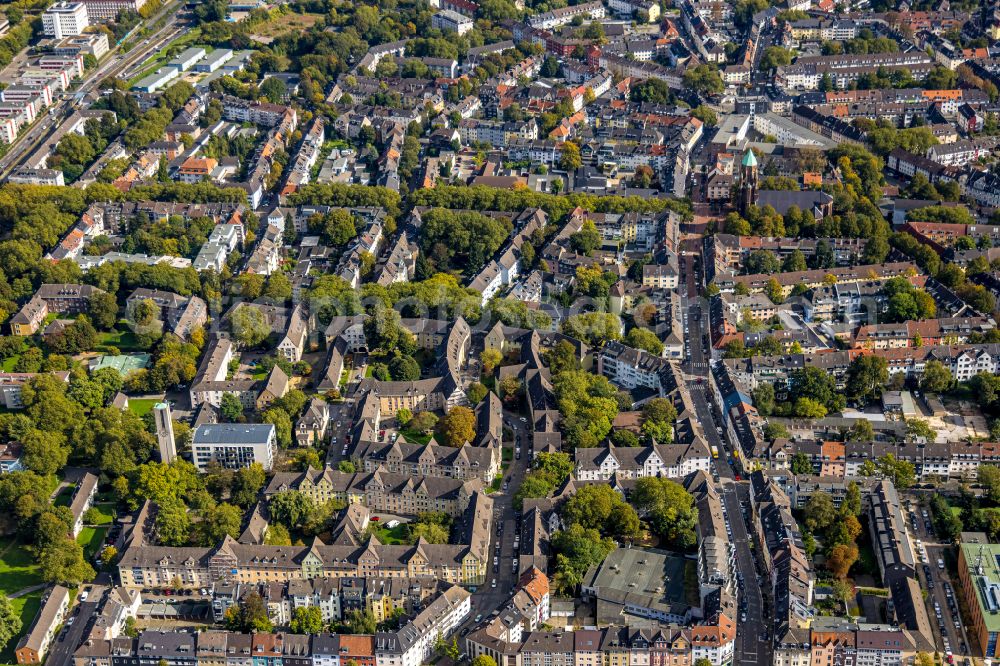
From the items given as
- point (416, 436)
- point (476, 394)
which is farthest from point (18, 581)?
point (476, 394)

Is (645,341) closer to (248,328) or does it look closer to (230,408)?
(230,408)

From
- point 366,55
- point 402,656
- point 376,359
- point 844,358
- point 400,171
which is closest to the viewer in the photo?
point 402,656

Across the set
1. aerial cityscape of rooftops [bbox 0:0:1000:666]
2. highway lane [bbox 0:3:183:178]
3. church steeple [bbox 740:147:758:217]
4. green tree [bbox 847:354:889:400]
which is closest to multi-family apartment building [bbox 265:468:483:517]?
aerial cityscape of rooftops [bbox 0:0:1000:666]

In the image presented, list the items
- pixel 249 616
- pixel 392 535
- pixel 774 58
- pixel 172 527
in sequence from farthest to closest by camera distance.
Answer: pixel 774 58, pixel 392 535, pixel 172 527, pixel 249 616

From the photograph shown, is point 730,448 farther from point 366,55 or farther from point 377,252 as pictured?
point 366,55

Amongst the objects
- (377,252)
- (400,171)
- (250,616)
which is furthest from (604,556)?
(400,171)

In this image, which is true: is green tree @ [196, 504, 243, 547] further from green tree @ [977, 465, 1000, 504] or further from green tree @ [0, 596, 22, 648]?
green tree @ [977, 465, 1000, 504]

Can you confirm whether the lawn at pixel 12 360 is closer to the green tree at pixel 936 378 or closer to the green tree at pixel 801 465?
the green tree at pixel 801 465
